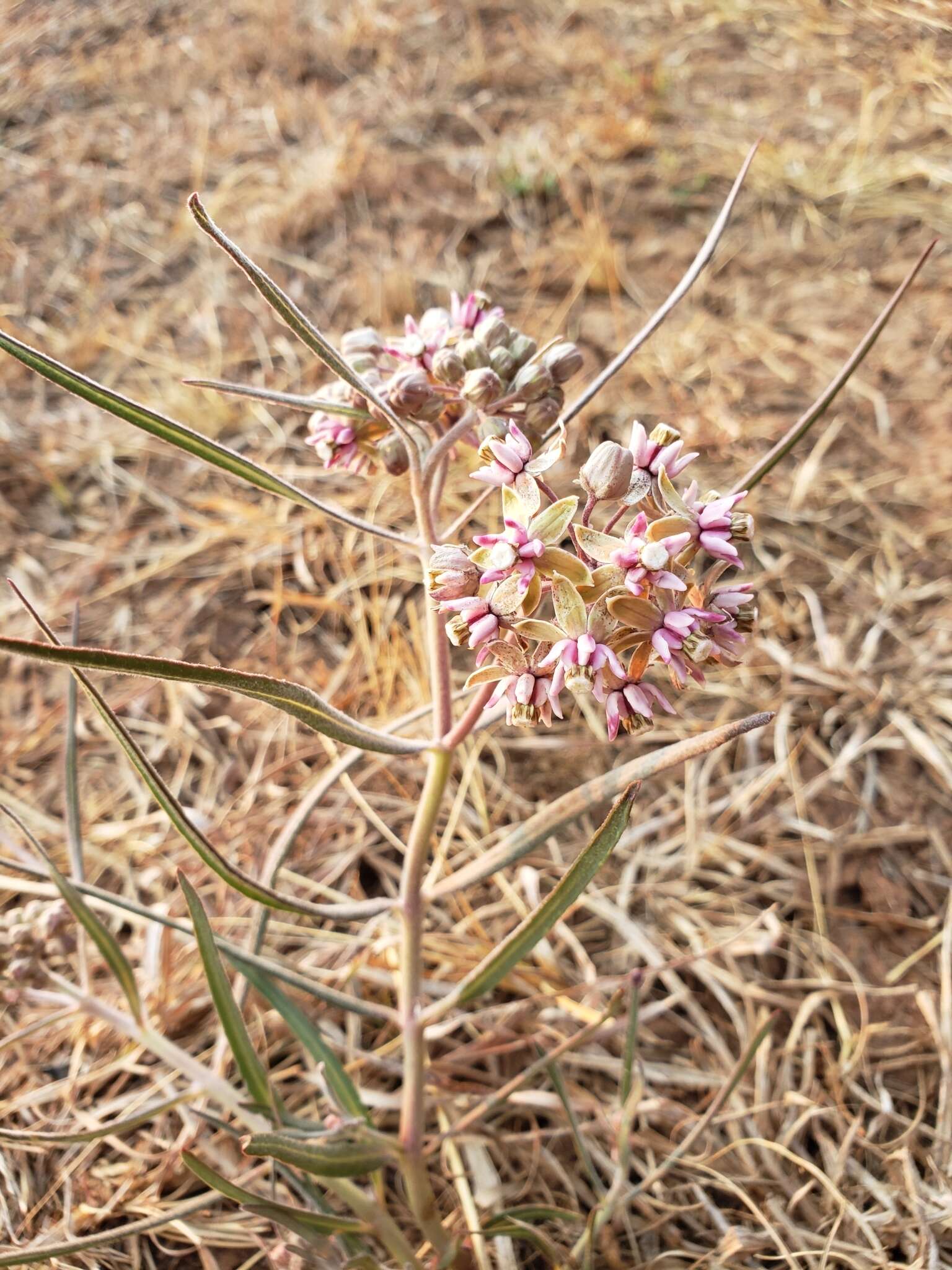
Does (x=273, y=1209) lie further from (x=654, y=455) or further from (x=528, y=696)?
(x=654, y=455)

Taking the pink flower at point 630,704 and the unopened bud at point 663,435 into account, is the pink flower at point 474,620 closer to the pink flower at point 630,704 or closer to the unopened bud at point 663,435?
the pink flower at point 630,704

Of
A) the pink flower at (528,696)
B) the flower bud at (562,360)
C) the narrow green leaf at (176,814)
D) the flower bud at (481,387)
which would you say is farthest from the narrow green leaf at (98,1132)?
the flower bud at (562,360)

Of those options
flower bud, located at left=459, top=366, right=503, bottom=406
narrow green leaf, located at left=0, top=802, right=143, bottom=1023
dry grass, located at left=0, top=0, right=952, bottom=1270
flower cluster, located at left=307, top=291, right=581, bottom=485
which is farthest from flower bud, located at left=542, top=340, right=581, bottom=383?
dry grass, located at left=0, top=0, right=952, bottom=1270

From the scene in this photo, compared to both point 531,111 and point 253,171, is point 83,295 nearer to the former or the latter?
point 253,171

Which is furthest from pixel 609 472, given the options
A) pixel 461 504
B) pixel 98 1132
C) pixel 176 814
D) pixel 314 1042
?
pixel 461 504

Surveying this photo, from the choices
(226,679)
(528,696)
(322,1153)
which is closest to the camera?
(226,679)

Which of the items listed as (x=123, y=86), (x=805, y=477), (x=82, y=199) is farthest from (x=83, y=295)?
(x=805, y=477)
